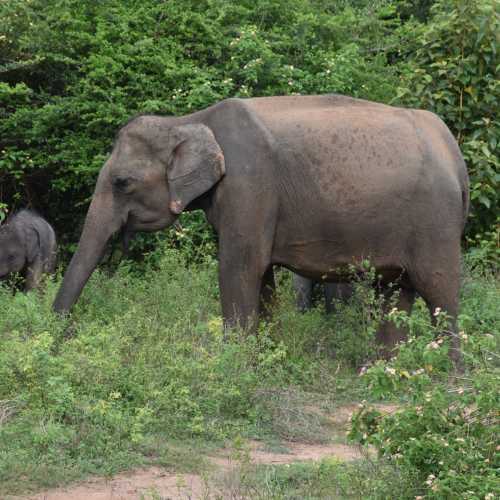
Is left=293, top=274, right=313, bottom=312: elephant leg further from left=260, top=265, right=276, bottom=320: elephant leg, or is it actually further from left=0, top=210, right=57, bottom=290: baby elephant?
left=0, top=210, right=57, bottom=290: baby elephant

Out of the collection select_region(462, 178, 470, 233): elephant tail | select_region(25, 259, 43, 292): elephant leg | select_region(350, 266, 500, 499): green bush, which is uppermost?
select_region(350, 266, 500, 499): green bush

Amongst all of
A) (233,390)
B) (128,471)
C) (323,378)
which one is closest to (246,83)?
(323,378)

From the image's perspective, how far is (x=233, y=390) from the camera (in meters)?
7.57

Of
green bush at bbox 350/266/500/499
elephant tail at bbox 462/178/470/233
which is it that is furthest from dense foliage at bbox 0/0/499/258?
green bush at bbox 350/266/500/499

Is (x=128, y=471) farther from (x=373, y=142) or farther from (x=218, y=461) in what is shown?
(x=373, y=142)

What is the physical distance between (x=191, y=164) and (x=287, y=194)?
28.5 inches

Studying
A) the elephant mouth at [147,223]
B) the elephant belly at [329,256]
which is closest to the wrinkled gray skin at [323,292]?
the elephant belly at [329,256]

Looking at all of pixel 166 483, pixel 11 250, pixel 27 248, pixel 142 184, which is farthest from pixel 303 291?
pixel 166 483

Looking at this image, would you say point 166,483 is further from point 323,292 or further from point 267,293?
point 323,292

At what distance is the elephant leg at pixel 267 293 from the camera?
970 cm

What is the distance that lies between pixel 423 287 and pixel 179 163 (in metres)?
1.99

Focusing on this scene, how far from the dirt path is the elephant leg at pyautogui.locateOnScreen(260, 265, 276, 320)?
249 centimetres

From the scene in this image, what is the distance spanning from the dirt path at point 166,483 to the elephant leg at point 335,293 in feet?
11.6

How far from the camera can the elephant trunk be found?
8.99 m
